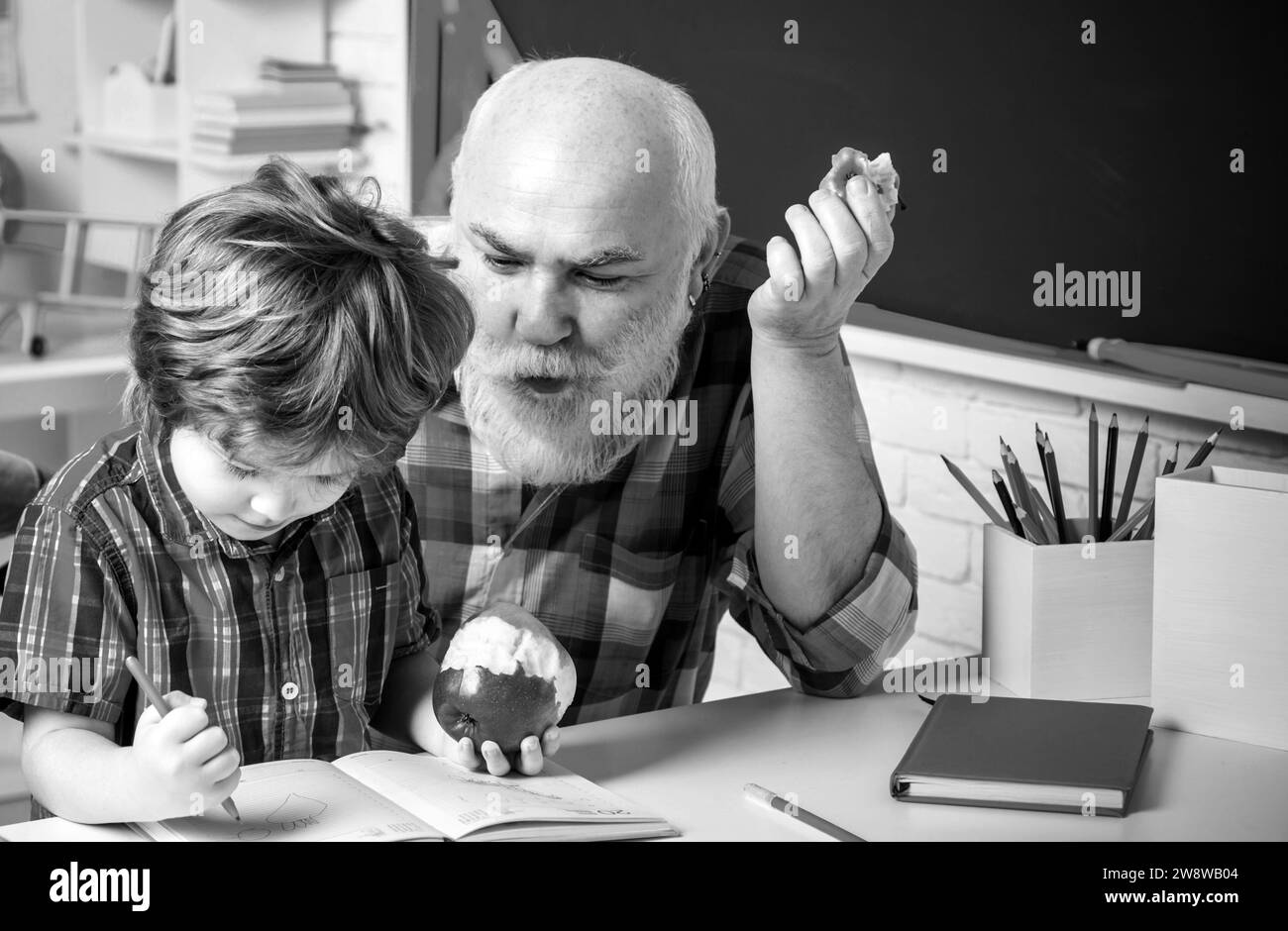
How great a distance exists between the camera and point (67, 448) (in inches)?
121

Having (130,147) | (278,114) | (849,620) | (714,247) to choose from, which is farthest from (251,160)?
(849,620)

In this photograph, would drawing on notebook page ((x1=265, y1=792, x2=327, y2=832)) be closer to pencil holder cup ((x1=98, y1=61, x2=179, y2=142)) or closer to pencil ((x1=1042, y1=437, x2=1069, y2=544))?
pencil ((x1=1042, y1=437, x2=1069, y2=544))

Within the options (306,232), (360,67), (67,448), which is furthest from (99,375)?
(306,232)

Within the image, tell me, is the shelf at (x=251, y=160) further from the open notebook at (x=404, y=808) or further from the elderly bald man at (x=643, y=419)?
the open notebook at (x=404, y=808)

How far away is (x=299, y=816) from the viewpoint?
0.95 meters

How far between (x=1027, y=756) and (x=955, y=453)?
0.78 metres

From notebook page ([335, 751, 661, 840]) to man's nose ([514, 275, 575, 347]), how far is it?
44cm

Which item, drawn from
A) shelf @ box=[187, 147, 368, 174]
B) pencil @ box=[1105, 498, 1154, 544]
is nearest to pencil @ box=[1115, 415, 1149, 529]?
pencil @ box=[1105, 498, 1154, 544]

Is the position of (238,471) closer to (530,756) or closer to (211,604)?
(211,604)

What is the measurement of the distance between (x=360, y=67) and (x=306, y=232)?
196 centimetres

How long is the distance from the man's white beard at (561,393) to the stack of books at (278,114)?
155 centimetres

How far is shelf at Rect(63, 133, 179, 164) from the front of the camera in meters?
2.87

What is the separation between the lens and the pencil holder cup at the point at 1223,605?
45.3 inches
